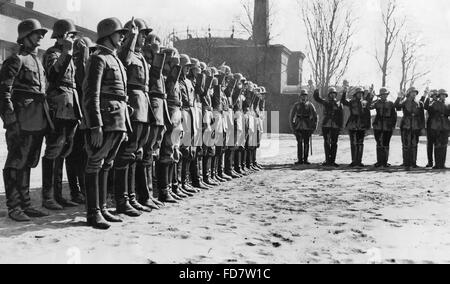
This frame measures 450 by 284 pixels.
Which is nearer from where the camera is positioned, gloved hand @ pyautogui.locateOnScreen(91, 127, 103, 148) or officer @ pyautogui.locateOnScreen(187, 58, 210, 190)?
gloved hand @ pyautogui.locateOnScreen(91, 127, 103, 148)

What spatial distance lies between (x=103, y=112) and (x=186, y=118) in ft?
9.05

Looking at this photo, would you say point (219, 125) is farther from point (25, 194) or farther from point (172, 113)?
point (25, 194)

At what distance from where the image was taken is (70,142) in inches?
286

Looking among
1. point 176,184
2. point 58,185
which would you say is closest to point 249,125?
point 176,184

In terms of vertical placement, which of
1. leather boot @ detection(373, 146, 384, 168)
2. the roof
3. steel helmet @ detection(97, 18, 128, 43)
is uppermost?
the roof

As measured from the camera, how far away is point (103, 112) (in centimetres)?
590

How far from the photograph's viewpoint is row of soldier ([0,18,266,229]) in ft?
19.4

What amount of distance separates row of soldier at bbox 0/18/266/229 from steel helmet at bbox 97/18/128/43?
12 millimetres

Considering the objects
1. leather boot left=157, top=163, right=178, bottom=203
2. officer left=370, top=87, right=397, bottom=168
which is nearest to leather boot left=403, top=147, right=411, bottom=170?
officer left=370, top=87, right=397, bottom=168

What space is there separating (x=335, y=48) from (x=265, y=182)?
30387 mm

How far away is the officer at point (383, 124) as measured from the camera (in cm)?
1470

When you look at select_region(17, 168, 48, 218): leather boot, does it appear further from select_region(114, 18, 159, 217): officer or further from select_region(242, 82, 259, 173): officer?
select_region(242, 82, 259, 173): officer

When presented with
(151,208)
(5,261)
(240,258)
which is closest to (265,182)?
(151,208)
